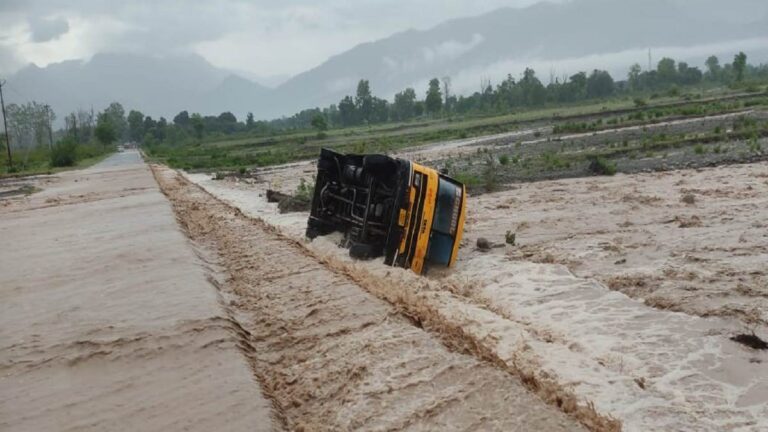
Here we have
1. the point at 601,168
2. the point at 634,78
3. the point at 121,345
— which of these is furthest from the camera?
the point at 634,78

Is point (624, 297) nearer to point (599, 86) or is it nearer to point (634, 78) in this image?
point (599, 86)

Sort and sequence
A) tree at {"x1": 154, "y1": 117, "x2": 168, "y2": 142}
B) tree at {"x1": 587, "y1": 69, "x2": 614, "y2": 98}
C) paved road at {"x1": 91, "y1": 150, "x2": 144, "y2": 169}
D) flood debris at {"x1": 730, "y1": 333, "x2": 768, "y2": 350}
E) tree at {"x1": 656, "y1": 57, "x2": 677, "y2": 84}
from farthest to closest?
tree at {"x1": 154, "y1": 117, "x2": 168, "y2": 142} < tree at {"x1": 656, "y1": 57, "x2": 677, "y2": 84} < tree at {"x1": 587, "y1": 69, "x2": 614, "y2": 98} < paved road at {"x1": 91, "y1": 150, "x2": 144, "y2": 169} < flood debris at {"x1": 730, "y1": 333, "x2": 768, "y2": 350}

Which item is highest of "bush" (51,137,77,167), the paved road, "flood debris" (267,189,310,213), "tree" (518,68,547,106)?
"tree" (518,68,547,106)

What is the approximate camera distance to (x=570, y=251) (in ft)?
35.8

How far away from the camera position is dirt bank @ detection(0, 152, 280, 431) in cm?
541

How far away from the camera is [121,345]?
702cm

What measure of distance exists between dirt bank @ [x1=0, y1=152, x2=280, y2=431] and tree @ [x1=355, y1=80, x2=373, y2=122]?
119 metres

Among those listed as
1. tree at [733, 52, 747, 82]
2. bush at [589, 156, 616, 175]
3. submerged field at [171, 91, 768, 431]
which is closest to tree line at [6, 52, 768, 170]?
tree at [733, 52, 747, 82]

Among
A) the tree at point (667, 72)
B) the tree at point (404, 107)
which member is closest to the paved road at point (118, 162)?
the tree at point (404, 107)

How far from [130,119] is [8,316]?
17387cm

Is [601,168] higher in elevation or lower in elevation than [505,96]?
lower

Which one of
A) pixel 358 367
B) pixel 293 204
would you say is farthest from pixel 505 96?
pixel 358 367

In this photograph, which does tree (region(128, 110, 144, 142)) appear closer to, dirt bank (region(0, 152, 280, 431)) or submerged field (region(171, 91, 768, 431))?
submerged field (region(171, 91, 768, 431))

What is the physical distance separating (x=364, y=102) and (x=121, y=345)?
12569cm
